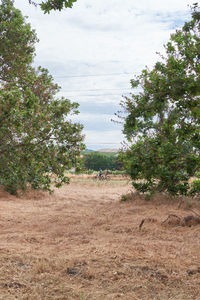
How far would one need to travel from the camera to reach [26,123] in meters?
10.1

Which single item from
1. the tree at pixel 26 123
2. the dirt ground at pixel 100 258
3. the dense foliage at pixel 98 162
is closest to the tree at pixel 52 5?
the tree at pixel 26 123

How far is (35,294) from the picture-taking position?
17.6 feet

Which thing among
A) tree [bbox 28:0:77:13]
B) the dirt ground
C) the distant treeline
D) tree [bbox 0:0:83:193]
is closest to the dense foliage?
the distant treeline

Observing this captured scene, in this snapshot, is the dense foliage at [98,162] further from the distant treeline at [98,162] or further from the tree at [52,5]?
the tree at [52,5]

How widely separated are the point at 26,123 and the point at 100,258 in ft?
16.8

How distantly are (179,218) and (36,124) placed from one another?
18.8ft

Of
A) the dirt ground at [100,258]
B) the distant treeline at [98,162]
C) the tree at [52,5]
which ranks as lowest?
the dirt ground at [100,258]

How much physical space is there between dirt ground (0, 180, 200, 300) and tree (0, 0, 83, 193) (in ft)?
5.85

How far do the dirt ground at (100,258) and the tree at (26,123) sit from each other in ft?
5.85

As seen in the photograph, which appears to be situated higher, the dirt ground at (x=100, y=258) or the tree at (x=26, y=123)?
the tree at (x=26, y=123)

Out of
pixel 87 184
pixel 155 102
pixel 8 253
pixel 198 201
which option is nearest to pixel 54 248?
pixel 8 253

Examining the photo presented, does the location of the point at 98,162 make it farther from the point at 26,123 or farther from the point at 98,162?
the point at 26,123

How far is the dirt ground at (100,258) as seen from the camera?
5.57 m

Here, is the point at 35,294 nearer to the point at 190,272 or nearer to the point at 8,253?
the point at 8,253
